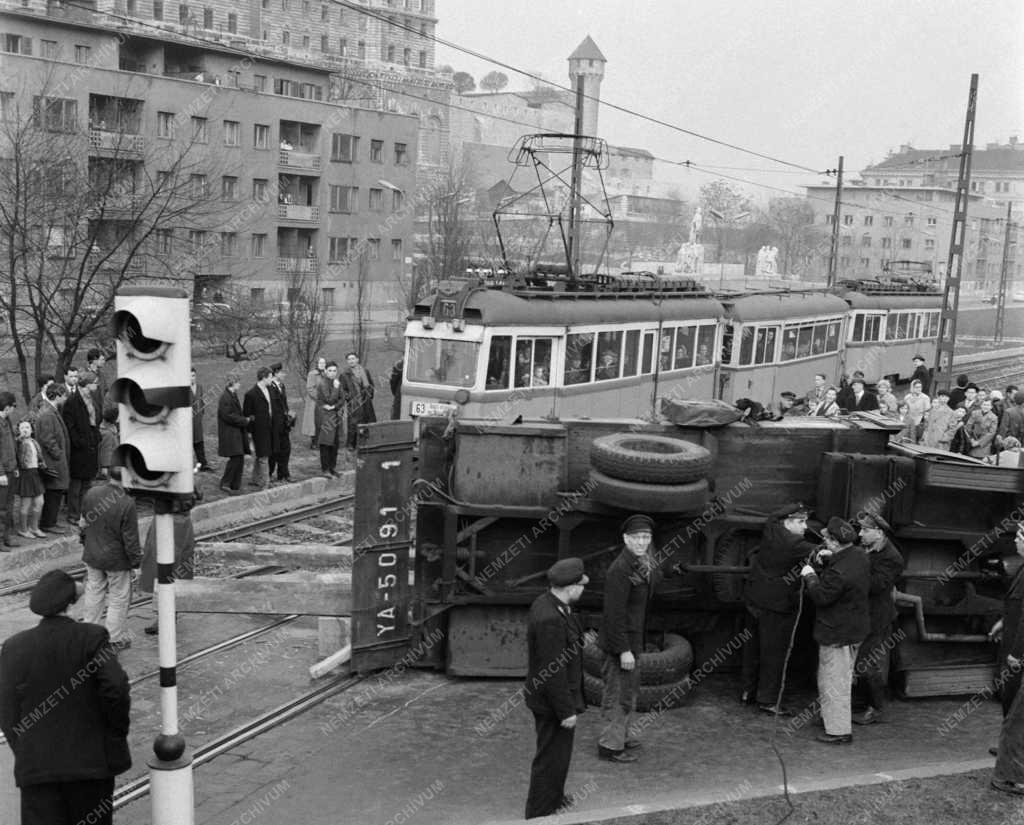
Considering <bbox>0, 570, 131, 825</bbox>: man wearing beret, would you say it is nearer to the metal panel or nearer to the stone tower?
the metal panel

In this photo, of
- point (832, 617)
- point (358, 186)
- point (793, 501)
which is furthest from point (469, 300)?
point (358, 186)

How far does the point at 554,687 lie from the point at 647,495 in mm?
2497

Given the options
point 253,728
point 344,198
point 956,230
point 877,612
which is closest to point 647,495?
point 877,612

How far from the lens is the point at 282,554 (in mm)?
13422

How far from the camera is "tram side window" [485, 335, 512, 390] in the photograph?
1853 centimetres

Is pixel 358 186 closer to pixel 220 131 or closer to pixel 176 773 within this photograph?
pixel 220 131

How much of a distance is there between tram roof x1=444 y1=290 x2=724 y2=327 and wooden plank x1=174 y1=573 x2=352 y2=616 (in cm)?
785

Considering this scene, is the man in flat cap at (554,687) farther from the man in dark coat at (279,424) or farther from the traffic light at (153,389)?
the man in dark coat at (279,424)

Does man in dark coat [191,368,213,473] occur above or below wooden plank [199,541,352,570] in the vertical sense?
above

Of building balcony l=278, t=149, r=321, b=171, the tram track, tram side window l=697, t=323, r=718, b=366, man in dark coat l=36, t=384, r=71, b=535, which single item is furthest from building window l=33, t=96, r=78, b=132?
building balcony l=278, t=149, r=321, b=171

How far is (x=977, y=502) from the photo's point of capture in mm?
10047

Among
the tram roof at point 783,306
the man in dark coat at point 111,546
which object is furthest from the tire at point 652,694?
the tram roof at point 783,306

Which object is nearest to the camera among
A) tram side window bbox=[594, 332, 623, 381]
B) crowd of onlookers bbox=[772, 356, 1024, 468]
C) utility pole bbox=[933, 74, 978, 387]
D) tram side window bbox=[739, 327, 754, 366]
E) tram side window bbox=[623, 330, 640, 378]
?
crowd of onlookers bbox=[772, 356, 1024, 468]

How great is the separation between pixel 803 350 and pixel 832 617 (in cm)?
2187
